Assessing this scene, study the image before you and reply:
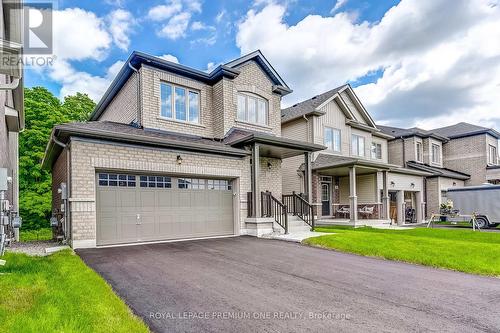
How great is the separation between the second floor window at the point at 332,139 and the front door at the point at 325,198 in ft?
7.76

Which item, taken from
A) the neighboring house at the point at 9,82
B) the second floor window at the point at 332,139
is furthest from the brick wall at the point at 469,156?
the neighboring house at the point at 9,82

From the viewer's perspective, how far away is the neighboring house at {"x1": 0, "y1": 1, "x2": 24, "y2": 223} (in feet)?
16.3

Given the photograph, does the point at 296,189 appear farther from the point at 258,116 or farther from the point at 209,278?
the point at 209,278

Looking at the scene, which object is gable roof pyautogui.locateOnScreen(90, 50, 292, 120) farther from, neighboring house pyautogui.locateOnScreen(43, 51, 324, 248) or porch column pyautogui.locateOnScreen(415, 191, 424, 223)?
porch column pyautogui.locateOnScreen(415, 191, 424, 223)

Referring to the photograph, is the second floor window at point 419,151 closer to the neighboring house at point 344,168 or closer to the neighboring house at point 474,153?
the neighboring house at point 344,168

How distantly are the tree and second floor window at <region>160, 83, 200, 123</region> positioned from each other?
14.7 metres

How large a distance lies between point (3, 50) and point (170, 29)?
12.2 metres

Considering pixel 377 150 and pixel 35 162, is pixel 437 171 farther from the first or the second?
pixel 35 162

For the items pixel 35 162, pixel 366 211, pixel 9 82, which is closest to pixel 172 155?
pixel 9 82

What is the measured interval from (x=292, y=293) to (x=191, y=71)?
10.7m

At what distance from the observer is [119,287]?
15.9ft

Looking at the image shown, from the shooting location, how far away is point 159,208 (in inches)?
394

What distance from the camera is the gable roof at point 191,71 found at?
39.0 ft

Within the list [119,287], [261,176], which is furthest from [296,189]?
[119,287]
